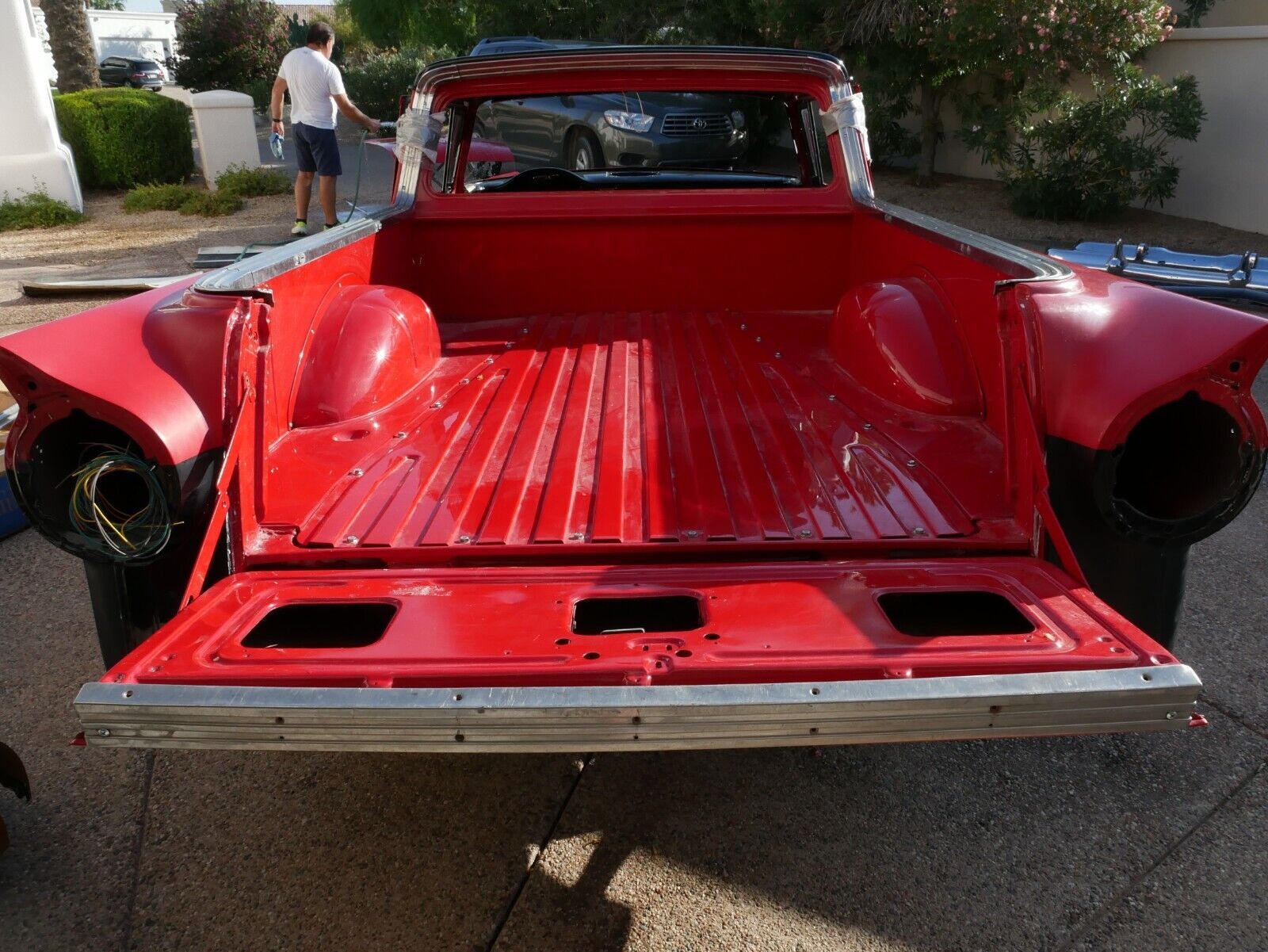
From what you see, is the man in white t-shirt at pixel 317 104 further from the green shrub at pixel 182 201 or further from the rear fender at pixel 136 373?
the rear fender at pixel 136 373

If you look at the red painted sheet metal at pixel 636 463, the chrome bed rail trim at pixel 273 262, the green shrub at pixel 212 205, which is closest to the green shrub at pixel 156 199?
the green shrub at pixel 212 205

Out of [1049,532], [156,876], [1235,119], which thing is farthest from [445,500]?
[1235,119]

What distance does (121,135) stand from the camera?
1269cm

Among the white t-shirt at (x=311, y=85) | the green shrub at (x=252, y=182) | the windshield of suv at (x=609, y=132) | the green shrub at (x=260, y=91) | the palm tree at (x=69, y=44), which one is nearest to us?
the white t-shirt at (x=311, y=85)

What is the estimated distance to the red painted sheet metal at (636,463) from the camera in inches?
83.0

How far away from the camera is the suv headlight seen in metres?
9.53

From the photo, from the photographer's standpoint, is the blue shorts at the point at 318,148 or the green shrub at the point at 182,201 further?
the green shrub at the point at 182,201

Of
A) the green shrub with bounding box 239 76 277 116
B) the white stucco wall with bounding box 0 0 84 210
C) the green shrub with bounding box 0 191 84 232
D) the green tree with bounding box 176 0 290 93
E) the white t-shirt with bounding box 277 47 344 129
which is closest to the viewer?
the white t-shirt with bounding box 277 47 344 129

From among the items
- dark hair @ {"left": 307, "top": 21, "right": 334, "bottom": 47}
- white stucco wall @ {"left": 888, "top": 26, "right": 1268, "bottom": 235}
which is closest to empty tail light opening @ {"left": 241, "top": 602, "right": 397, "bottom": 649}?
dark hair @ {"left": 307, "top": 21, "right": 334, "bottom": 47}

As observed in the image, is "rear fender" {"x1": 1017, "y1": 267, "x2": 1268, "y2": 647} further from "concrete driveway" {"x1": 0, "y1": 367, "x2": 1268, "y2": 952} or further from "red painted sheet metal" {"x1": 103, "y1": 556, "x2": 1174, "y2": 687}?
"concrete driveway" {"x1": 0, "y1": 367, "x2": 1268, "y2": 952}

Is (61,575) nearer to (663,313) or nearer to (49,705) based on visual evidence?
(49,705)

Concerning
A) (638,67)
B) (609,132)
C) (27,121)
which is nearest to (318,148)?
(609,132)

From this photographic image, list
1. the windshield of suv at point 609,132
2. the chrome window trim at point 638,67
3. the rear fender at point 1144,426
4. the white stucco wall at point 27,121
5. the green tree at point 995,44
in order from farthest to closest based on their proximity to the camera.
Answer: the green tree at point 995,44, the white stucco wall at point 27,121, the windshield of suv at point 609,132, the chrome window trim at point 638,67, the rear fender at point 1144,426

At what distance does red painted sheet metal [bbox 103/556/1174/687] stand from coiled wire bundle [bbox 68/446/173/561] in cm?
18
